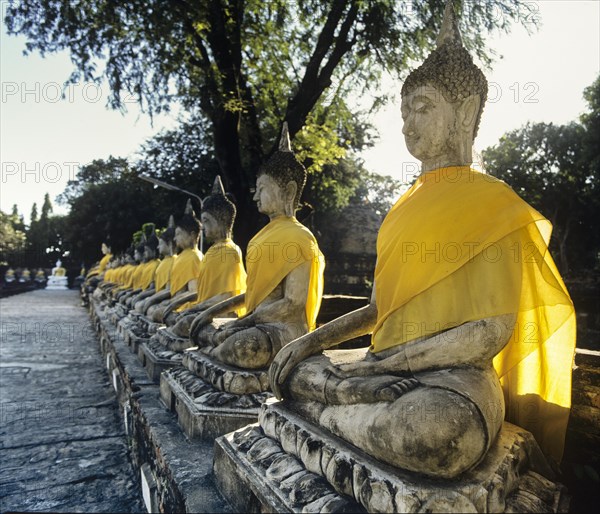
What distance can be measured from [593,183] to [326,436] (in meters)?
22.3

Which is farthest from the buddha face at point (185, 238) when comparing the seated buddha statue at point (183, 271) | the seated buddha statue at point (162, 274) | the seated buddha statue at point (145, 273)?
the seated buddha statue at point (145, 273)

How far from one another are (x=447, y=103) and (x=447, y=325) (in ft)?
3.11

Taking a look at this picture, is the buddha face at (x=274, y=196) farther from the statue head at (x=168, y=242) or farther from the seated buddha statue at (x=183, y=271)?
the statue head at (x=168, y=242)

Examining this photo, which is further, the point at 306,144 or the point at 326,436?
the point at 306,144

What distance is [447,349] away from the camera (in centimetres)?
175

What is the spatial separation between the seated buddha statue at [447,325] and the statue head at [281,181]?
1.38 metres

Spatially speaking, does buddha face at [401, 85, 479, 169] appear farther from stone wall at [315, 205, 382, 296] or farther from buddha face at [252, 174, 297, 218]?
stone wall at [315, 205, 382, 296]

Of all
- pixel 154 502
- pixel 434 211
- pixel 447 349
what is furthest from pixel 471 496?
pixel 154 502

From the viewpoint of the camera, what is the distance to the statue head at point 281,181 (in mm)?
3430

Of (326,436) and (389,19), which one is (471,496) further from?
(389,19)

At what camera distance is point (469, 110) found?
207 centimetres

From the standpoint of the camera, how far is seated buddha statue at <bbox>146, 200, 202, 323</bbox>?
5.82m

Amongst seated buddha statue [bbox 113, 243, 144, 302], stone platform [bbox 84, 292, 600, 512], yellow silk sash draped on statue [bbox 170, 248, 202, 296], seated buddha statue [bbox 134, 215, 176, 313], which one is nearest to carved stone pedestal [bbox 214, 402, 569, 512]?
stone platform [bbox 84, 292, 600, 512]

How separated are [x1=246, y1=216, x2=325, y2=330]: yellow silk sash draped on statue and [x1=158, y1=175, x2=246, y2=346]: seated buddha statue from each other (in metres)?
1.22
